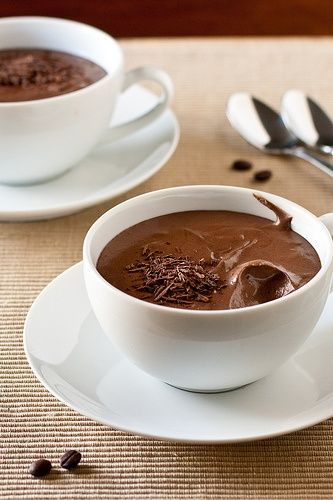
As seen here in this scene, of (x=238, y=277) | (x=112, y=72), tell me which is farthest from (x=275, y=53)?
(x=238, y=277)

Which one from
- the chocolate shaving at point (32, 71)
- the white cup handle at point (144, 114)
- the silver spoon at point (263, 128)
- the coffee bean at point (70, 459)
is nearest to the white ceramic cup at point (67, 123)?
the white cup handle at point (144, 114)

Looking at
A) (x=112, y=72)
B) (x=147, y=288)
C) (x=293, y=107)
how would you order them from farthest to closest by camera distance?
(x=293, y=107)
(x=112, y=72)
(x=147, y=288)

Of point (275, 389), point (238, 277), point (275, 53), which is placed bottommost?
point (275, 53)

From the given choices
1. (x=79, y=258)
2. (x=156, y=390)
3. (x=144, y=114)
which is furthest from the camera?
(x=144, y=114)

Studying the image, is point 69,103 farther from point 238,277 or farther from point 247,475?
point 247,475

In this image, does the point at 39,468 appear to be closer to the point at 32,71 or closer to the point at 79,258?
the point at 79,258

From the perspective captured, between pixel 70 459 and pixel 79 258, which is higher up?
pixel 70 459

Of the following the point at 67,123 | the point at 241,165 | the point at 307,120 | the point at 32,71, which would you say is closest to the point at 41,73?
the point at 32,71
